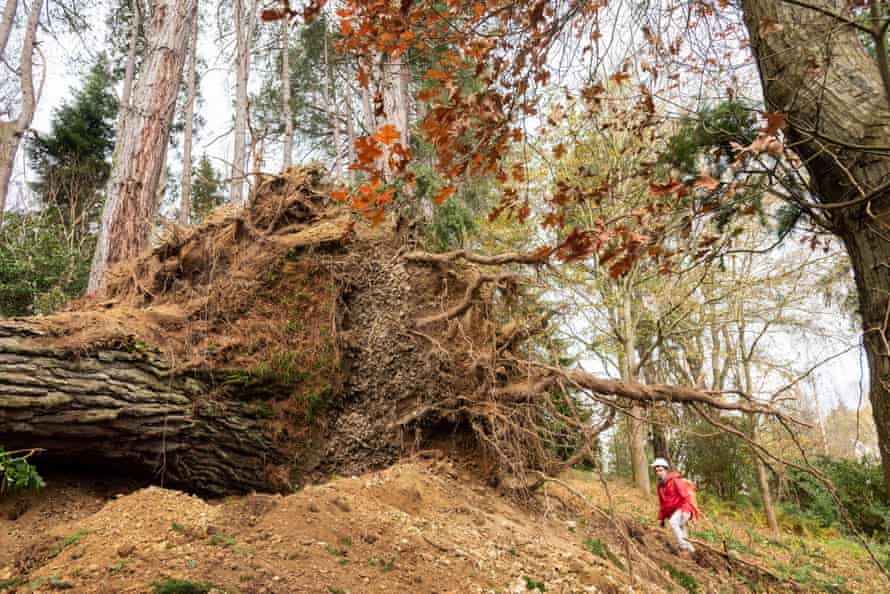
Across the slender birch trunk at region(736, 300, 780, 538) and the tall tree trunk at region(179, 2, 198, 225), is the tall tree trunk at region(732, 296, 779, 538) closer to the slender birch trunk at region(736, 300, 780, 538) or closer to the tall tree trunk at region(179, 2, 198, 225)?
the slender birch trunk at region(736, 300, 780, 538)

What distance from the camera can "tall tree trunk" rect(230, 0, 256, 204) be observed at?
11961mm

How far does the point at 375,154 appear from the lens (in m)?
2.27

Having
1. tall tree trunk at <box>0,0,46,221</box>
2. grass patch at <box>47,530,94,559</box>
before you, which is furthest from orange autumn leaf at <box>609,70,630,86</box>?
tall tree trunk at <box>0,0,46,221</box>

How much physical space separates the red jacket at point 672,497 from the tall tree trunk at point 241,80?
34.1ft

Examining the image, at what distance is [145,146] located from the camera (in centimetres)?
641

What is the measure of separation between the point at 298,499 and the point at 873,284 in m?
3.51

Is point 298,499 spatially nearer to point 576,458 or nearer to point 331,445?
point 331,445

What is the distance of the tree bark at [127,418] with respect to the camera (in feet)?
10.5

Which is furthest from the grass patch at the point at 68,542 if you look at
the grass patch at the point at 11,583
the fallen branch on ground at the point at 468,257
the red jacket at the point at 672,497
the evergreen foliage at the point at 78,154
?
the evergreen foliage at the point at 78,154

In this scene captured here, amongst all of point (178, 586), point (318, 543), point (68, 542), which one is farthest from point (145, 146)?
point (178, 586)

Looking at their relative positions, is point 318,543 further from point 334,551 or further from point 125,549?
point 125,549

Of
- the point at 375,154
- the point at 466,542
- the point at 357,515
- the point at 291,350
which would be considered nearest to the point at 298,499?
the point at 357,515

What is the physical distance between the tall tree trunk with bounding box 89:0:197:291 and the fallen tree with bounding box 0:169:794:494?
28.4 inches

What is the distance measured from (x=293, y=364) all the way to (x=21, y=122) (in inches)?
393
